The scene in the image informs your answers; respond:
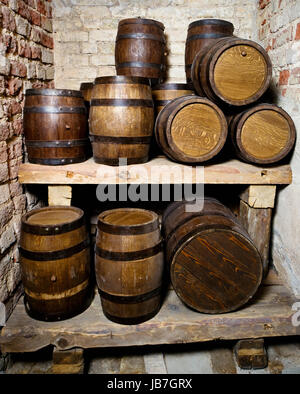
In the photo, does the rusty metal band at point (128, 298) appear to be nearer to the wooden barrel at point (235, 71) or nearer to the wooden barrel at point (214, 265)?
the wooden barrel at point (214, 265)

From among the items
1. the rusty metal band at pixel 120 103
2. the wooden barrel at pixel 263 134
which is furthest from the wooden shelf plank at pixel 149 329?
the rusty metal band at pixel 120 103

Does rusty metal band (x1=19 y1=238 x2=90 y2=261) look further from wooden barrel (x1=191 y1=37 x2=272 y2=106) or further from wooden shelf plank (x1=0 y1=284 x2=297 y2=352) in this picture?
wooden barrel (x1=191 y1=37 x2=272 y2=106)

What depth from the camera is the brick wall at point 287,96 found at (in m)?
2.23

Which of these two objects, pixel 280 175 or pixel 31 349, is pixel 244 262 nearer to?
pixel 280 175

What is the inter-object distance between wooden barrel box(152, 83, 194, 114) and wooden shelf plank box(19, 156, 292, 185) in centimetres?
65

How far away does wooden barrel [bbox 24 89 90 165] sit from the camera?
7.11 feet

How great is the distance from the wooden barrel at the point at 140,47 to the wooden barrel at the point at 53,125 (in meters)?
0.69

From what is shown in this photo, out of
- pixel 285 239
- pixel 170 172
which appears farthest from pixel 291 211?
pixel 170 172

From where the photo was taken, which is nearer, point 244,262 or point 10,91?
point 244,262

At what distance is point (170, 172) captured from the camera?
222 cm

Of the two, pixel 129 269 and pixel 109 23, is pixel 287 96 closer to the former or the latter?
pixel 129 269

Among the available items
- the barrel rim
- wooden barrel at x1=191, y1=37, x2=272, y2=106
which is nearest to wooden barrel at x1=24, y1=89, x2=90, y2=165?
the barrel rim

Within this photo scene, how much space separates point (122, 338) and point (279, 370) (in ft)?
3.56

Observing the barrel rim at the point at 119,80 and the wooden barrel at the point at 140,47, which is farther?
the wooden barrel at the point at 140,47
